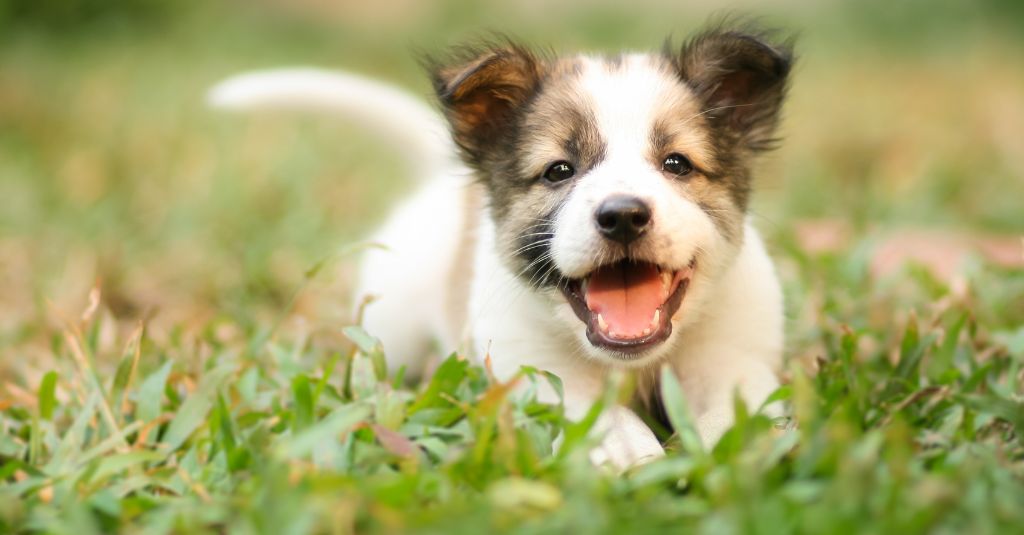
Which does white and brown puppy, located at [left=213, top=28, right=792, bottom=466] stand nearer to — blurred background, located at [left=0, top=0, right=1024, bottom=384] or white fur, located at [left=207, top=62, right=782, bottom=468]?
white fur, located at [left=207, top=62, right=782, bottom=468]

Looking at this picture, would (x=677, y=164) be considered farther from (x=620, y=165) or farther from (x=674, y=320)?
(x=674, y=320)

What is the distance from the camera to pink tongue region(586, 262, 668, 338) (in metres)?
3.01

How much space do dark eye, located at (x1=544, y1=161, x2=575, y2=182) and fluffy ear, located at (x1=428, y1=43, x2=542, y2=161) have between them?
0.30 metres

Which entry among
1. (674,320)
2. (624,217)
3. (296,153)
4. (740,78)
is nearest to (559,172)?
(624,217)

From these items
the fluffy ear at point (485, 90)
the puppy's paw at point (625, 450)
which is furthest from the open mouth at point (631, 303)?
the fluffy ear at point (485, 90)

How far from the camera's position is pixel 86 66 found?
35.9ft

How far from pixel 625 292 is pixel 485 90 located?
948mm

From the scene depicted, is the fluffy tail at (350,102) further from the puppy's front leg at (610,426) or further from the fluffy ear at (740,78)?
the puppy's front leg at (610,426)

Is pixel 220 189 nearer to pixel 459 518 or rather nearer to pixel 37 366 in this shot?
pixel 37 366

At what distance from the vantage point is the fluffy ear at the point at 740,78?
130 inches

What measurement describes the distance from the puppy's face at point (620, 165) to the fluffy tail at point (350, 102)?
1065mm

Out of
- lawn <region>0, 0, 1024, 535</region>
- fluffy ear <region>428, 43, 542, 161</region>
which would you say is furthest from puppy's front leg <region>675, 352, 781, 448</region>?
fluffy ear <region>428, 43, 542, 161</region>

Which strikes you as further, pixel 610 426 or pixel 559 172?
pixel 559 172

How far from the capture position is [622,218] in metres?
2.82
